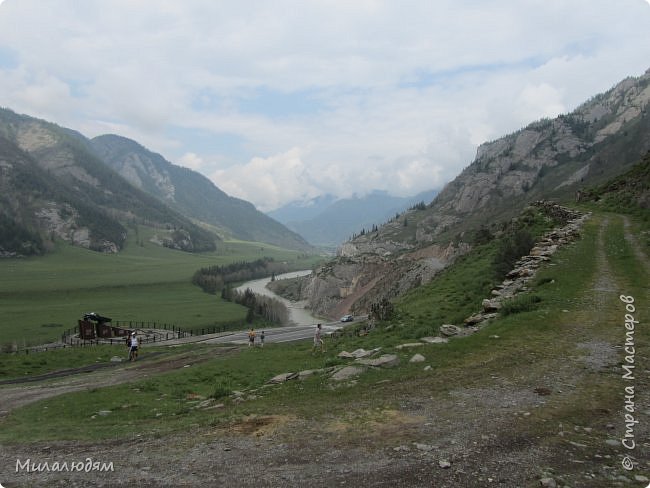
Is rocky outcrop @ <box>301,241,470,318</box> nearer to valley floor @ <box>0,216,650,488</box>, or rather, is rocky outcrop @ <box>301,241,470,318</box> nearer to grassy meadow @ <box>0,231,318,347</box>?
grassy meadow @ <box>0,231,318,347</box>

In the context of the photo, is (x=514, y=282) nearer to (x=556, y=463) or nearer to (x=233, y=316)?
(x=556, y=463)

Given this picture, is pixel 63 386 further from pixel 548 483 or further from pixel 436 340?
pixel 548 483

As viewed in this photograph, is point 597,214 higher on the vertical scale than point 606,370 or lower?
higher

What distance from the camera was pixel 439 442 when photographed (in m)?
10.1

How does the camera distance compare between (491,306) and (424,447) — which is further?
(491,306)

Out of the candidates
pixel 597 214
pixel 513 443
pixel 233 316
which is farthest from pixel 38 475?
pixel 233 316

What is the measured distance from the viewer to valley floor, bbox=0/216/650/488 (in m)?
8.83

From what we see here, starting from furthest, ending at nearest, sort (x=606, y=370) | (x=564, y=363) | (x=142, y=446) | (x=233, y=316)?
1. (x=233, y=316)
2. (x=564, y=363)
3. (x=606, y=370)
4. (x=142, y=446)

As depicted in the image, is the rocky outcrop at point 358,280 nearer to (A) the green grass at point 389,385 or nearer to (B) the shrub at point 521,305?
(A) the green grass at point 389,385

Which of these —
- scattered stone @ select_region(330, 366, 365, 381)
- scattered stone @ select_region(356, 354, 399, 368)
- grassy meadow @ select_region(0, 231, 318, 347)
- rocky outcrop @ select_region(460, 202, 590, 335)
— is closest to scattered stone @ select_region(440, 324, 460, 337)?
rocky outcrop @ select_region(460, 202, 590, 335)

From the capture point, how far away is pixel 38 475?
10.5 meters

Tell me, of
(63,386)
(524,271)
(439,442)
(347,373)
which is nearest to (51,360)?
(63,386)

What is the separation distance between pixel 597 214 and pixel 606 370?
1706 inches

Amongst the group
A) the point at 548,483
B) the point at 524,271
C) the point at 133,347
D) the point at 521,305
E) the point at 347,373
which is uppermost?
the point at 524,271
